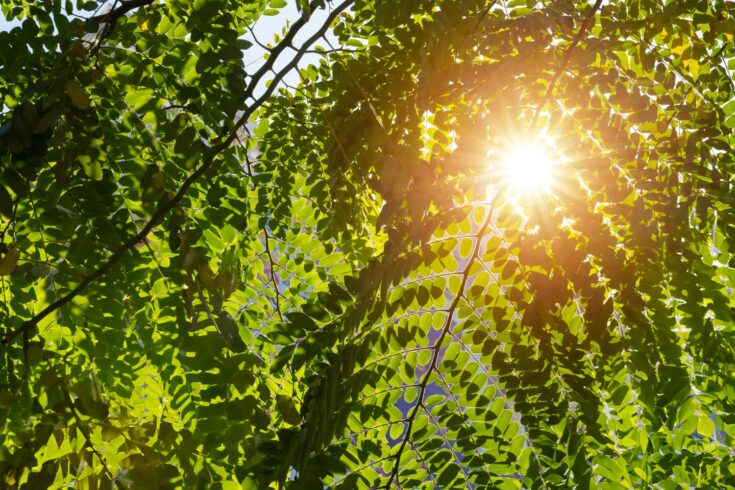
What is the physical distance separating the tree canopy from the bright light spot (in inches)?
0.4

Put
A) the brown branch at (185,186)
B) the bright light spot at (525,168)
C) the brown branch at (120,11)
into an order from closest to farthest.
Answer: the brown branch at (185,186) < the brown branch at (120,11) < the bright light spot at (525,168)

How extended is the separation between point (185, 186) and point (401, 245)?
1.17 feet

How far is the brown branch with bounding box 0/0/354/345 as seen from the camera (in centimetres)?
94

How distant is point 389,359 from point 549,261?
0.38 meters

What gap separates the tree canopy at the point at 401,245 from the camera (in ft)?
3.59

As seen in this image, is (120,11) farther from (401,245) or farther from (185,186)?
(401,245)

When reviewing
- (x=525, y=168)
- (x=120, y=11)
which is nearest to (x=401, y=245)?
(x=525, y=168)

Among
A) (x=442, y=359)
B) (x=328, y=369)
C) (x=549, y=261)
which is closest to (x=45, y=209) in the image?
(x=328, y=369)

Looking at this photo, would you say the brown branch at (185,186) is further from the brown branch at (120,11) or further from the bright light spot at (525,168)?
the bright light spot at (525,168)

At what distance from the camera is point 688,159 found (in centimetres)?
136

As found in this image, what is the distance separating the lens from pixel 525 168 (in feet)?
4.27

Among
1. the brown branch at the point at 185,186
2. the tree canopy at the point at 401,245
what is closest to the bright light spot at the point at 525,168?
the tree canopy at the point at 401,245

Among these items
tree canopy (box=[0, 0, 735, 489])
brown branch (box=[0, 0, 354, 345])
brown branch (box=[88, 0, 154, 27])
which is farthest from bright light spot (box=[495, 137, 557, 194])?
brown branch (box=[88, 0, 154, 27])

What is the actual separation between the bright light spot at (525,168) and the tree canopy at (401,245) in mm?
10
